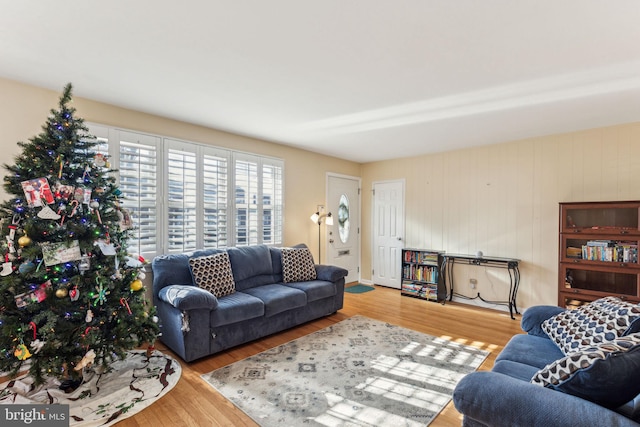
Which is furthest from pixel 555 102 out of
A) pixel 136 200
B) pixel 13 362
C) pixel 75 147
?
pixel 13 362

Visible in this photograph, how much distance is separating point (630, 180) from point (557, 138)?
0.95 m

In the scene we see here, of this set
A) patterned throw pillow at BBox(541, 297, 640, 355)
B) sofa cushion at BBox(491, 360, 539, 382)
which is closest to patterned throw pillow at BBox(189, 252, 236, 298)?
sofa cushion at BBox(491, 360, 539, 382)

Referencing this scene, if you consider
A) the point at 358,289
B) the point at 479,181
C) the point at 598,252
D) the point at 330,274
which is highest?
the point at 479,181

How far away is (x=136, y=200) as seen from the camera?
10.6ft

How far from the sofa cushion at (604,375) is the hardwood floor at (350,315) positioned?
3.42 feet

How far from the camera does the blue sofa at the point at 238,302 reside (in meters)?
2.70

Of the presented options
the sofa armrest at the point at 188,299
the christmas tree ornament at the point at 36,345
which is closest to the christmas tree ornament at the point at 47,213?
the christmas tree ornament at the point at 36,345

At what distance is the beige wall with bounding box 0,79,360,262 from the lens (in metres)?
2.62

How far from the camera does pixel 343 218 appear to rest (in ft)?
19.5

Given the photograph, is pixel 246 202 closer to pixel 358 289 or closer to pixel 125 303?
pixel 125 303

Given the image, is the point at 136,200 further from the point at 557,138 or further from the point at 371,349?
Result: the point at 557,138

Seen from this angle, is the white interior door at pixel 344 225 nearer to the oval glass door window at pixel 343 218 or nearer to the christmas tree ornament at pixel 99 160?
Answer: the oval glass door window at pixel 343 218

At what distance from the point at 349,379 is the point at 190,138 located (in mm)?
3278

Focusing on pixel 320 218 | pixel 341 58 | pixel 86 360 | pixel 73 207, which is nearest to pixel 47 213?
pixel 73 207
